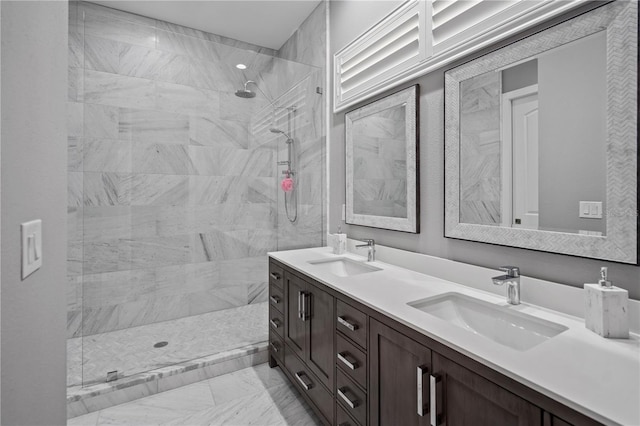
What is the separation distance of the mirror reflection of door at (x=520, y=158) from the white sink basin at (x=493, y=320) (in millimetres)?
354

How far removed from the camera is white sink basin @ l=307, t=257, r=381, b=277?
6.70 ft

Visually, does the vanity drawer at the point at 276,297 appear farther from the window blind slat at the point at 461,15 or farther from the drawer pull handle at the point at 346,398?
the window blind slat at the point at 461,15

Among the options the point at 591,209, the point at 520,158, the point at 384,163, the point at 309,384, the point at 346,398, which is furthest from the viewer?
the point at 384,163

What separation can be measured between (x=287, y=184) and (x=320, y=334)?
154 centimetres

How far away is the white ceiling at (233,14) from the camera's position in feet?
8.82

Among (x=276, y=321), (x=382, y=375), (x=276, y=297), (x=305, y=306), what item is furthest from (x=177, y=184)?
(x=382, y=375)

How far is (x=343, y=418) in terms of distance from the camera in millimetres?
1421

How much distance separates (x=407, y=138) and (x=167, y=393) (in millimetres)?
2171

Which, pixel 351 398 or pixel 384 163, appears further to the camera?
pixel 384 163

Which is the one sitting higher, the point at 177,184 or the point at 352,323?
the point at 177,184

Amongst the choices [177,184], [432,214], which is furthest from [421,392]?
[177,184]

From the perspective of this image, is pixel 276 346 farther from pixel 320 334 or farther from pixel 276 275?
pixel 320 334

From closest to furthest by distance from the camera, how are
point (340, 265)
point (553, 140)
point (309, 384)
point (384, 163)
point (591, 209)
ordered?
point (591, 209) < point (553, 140) < point (309, 384) < point (384, 163) < point (340, 265)

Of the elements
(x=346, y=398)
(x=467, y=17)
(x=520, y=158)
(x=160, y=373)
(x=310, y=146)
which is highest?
(x=467, y=17)
